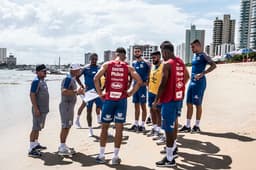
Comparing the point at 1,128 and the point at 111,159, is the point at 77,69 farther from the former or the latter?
the point at 1,128

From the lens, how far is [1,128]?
9875 mm

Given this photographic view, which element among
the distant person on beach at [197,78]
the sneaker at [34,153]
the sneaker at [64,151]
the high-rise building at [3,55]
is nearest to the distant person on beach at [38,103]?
the sneaker at [34,153]

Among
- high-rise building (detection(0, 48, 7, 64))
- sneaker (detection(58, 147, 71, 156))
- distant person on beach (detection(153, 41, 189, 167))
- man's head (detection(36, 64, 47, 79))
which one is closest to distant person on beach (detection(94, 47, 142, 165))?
distant person on beach (detection(153, 41, 189, 167))

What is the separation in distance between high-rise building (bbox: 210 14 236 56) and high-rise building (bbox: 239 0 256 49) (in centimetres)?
1692

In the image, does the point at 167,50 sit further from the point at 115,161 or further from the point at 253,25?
the point at 253,25

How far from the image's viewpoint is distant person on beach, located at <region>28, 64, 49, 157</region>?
643cm

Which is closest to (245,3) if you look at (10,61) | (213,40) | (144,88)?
(213,40)

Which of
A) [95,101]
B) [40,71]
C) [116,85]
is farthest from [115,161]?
[95,101]

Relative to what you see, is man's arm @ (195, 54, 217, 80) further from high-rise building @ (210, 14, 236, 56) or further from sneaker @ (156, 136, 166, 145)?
high-rise building @ (210, 14, 236, 56)

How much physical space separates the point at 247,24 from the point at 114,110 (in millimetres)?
127898

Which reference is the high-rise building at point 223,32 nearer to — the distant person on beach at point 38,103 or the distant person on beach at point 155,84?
the distant person on beach at point 155,84

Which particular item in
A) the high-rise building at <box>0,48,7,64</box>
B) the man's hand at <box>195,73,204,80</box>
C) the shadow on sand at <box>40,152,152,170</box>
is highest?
the high-rise building at <box>0,48,7,64</box>

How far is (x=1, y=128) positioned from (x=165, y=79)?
6220mm

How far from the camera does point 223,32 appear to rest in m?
148
